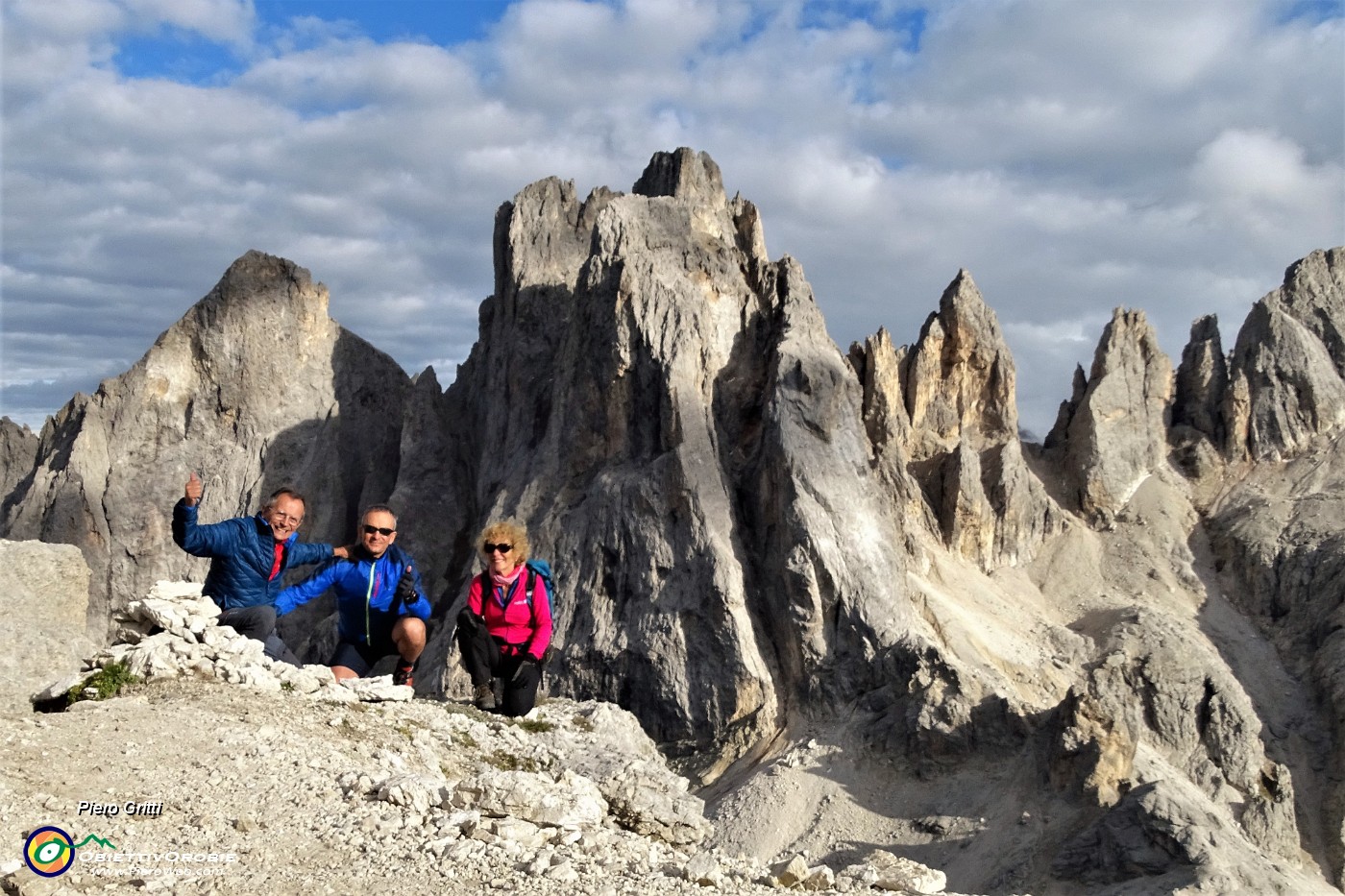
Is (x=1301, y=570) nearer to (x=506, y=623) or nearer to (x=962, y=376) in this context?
(x=962, y=376)

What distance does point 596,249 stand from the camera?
3158 cm

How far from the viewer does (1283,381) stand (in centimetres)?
3919

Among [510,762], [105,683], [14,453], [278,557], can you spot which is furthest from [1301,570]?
[14,453]

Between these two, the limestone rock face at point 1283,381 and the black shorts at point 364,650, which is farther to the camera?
the limestone rock face at point 1283,381

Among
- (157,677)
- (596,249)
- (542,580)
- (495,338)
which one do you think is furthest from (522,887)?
(495,338)

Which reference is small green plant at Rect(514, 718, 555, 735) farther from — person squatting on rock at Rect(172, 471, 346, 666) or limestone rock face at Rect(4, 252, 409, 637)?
limestone rock face at Rect(4, 252, 409, 637)

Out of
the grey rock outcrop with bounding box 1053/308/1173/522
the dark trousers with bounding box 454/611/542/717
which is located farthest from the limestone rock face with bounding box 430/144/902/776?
the dark trousers with bounding box 454/611/542/717

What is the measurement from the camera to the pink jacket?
11.3m

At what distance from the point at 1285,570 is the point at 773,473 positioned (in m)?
15.6

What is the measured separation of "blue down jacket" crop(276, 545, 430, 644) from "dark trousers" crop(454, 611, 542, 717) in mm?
780

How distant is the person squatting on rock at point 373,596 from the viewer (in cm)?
1036

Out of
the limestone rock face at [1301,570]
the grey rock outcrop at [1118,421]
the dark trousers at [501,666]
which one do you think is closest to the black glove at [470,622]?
the dark trousers at [501,666]

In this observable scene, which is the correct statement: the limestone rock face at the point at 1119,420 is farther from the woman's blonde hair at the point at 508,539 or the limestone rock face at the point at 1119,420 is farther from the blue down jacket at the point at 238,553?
the blue down jacket at the point at 238,553

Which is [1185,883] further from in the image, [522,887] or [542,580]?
[522,887]
